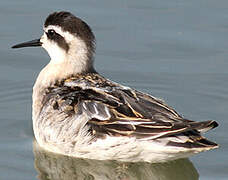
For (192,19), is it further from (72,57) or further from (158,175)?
(158,175)

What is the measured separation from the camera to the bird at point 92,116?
1003 centimetres

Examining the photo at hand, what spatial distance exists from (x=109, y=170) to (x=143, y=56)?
3809 millimetres

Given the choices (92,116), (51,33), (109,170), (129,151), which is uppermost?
(51,33)

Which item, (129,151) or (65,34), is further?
(65,34)

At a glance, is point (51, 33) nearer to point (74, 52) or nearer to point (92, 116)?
point (74, 52)

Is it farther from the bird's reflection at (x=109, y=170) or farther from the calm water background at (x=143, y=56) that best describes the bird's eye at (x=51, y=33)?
the bird's reflection at (x=109, y=170)

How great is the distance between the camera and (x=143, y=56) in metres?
14.0

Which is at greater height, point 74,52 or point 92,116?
point 74,52

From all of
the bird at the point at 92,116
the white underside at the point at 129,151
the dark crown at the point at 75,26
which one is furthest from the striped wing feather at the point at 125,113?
the dark crown at the point at 75,26

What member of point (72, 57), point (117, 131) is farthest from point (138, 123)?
point (72, 57)

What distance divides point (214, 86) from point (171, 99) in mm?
862

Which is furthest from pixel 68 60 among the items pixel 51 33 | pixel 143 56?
pixel 143 56

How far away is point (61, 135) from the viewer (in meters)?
10.8

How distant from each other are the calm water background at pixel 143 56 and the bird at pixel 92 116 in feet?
2.17
